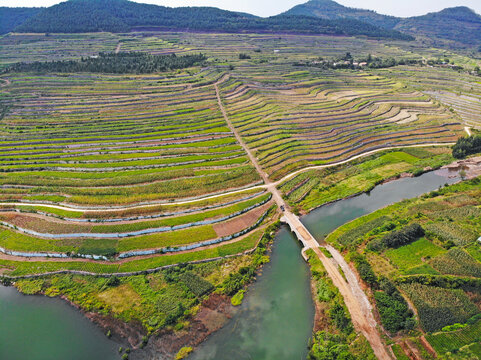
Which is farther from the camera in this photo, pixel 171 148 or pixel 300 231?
pixel 171 148

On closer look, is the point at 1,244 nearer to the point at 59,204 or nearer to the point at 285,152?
the point at 59,204

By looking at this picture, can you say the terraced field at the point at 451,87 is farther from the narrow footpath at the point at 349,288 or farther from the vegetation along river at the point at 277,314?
the vegetation along river at the point at 277,314

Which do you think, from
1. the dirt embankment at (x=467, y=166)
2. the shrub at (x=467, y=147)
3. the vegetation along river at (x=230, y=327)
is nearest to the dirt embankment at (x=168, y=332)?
the vegetation along river at (x=230, y=327)

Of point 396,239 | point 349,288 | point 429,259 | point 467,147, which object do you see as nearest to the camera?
point 349,288

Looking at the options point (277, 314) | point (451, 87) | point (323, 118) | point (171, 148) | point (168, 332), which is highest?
point (451, 87)

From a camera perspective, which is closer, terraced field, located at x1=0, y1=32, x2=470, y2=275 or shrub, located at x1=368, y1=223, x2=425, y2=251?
shrub, located at x1=368, y1=223, x2=425, y2=251

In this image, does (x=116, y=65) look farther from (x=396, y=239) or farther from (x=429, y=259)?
(x=429, y=259)

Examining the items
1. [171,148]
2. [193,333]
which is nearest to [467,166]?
[171,148]

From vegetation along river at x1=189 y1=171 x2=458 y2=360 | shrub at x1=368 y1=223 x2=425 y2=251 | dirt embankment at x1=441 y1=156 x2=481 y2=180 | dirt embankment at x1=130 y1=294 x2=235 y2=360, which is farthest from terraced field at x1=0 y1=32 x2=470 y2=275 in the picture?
shrub at x1=368 y1=223 x2=425 y2=251

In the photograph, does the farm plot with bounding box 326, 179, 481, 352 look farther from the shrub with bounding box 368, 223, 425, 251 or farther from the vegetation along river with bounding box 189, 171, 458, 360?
the vegetation along river with bounding box 189, 171, 458, 360
